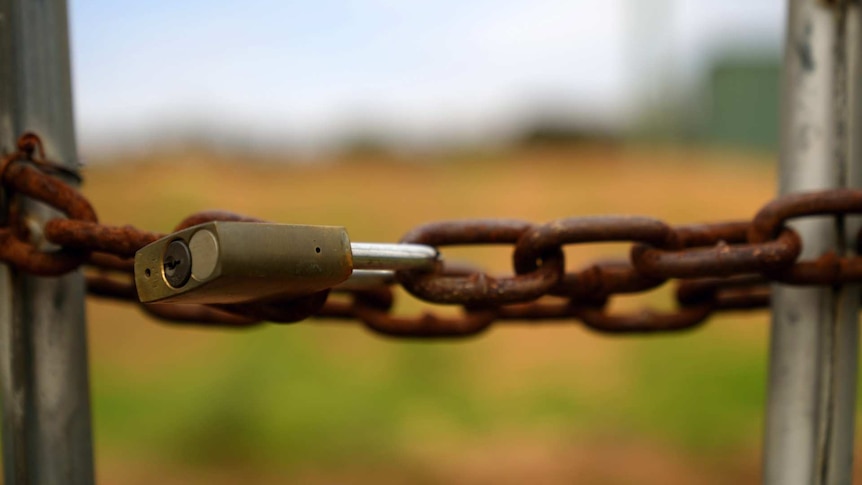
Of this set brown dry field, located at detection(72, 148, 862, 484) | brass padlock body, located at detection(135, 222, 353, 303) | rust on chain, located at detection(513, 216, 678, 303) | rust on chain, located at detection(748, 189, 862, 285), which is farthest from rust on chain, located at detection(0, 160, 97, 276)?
brown dry field, located at detection(72, 148, 862, 484)

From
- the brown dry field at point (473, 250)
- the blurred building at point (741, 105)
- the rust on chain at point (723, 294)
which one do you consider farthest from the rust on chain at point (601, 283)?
the blurred building at point (741, 105)

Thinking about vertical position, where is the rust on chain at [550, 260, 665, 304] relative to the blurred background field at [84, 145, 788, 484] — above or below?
above

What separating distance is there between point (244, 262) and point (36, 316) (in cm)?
26

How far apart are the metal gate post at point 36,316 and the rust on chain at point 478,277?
260 mm

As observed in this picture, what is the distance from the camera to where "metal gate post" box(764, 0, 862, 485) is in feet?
2.00

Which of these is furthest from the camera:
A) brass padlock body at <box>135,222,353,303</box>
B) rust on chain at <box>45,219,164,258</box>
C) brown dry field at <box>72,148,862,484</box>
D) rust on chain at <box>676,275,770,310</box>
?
brown dry field at <box>72,148,862,484</box>

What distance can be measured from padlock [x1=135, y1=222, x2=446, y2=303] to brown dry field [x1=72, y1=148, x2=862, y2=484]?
6.49ft

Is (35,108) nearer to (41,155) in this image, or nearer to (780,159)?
(41,155)

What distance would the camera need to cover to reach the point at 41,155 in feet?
1.89

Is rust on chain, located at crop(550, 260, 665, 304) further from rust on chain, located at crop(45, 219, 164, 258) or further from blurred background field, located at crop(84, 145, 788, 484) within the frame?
blurred background field, located at crop(84, 145, 788, 484)

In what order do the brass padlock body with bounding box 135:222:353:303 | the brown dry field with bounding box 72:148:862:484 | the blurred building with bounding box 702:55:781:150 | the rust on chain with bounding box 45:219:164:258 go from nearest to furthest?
the brass padlock body with bounding box 135:222:353:303, the rust on chain with bounding box 45:219:164:258, the brown dry field with bounding box 72:148:862:484, the blurred building with bounding box 702:55:781:150

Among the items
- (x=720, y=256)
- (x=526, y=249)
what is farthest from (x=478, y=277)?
(x=720, y=256)

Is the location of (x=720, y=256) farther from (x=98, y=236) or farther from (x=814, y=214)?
(x=98, y=236)

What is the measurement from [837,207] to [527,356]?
8.43 feet
